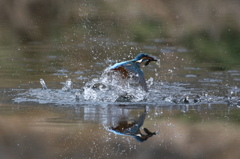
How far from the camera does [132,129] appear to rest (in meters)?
6.13

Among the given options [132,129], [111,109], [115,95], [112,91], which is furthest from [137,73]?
[132,129]

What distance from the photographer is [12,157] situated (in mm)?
5090

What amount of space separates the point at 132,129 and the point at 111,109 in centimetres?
108

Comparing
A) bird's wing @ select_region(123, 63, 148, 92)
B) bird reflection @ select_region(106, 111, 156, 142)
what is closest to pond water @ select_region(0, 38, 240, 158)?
bird reflection @ select_region(106, 111, 156, 142)

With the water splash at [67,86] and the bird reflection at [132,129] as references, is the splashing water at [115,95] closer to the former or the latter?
the water splash at [67,86]

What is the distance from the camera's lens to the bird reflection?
589cm

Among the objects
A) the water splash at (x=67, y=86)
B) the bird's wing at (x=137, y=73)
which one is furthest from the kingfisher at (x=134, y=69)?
the water splash at (x=67, y=86)

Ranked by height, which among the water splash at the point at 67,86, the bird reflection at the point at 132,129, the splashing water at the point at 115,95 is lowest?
the bird reflection at the point at 132,129

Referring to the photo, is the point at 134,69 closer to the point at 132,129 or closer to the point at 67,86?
the point at 67,86

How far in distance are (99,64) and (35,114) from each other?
3978 millimetres

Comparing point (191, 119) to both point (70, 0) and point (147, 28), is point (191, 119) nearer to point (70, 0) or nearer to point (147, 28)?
point (147, 28)

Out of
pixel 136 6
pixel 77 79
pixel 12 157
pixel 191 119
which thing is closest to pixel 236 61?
pixel 77 79

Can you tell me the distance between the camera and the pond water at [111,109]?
5500 millimetres

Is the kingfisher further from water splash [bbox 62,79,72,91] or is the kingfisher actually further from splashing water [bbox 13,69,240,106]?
water splash [bbox 62,79,72,91]
